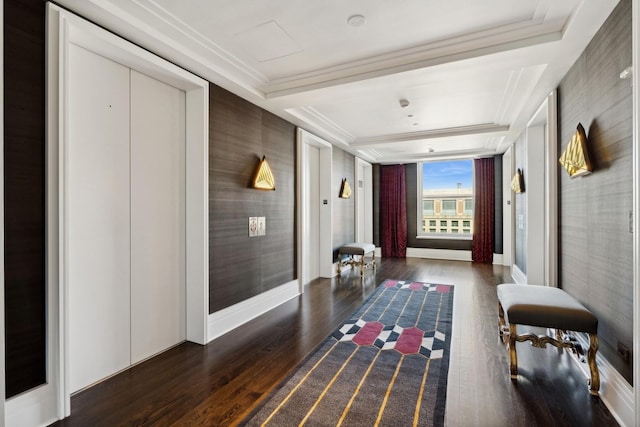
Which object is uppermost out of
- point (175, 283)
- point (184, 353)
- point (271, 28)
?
point (271, 28)

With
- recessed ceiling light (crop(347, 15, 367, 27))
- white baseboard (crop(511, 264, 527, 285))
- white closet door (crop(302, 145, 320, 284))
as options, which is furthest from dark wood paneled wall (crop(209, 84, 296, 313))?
white baseboard (crop(511, 264, 527, 285))

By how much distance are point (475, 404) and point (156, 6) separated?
11.1 ft

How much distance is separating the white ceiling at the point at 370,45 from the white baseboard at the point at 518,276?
2.59 m

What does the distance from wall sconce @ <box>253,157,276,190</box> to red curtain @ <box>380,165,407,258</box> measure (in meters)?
5.20

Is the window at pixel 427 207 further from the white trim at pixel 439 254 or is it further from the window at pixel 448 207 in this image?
the white trim at pixel 439 254

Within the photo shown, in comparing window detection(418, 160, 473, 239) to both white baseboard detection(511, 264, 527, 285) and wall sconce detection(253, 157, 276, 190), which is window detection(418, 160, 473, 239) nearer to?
white baseboard detection(511, 264, 527, 285)

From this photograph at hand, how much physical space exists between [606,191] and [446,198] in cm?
618

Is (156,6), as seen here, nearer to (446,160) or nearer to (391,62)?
(391,62)

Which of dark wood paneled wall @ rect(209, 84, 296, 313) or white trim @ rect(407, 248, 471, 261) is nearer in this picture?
dark wood paneled wall @ rect(209, 84, 296, 313)

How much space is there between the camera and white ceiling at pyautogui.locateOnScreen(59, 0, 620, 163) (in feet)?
6.91

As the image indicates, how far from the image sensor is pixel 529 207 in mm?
4480

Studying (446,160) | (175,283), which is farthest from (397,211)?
(175,283)

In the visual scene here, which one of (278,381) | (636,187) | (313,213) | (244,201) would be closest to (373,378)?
(278,381)

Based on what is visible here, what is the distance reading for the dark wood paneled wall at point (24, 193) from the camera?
67.6 inches
